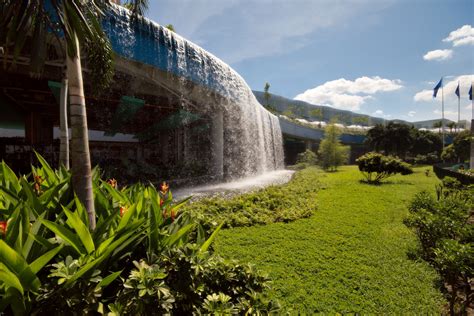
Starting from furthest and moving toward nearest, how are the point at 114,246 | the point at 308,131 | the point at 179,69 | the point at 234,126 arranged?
1. the point at 308,131
2. the point at 234,126
3. the point at 179,69
4. the point at 114,246

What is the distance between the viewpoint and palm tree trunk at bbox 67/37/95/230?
9.23 ft

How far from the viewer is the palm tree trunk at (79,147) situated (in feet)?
9.23

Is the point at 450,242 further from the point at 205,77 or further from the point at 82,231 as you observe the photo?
the point at 205,77

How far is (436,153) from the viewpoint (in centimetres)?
4356

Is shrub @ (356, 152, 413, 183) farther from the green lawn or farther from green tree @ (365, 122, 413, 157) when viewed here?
green tree @ (365, 122, 413, 157)

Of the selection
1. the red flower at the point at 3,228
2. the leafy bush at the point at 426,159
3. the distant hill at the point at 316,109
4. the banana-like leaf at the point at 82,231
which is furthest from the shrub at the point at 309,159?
the distant hill at the point at 316,109

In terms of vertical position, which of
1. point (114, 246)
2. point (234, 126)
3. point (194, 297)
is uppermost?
point (234, 126)

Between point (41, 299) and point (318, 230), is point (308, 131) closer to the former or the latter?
point (318, 230)

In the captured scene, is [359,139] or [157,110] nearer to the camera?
[157,110]

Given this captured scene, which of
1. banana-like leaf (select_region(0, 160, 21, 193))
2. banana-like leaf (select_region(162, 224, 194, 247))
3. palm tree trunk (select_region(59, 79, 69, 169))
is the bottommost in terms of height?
banana-like leaf (select_region(162, 224, 194, 247))

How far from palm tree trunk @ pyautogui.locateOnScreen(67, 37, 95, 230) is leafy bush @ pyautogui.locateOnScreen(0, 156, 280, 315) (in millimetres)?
189

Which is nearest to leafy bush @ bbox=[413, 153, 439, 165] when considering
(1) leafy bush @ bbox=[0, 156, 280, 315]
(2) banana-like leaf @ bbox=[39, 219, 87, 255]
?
(1) leafy bush @ bbox=[0, 156, 280, 315]

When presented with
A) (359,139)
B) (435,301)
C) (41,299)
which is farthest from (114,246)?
(359,139)

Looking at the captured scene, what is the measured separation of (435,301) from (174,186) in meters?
11.5
